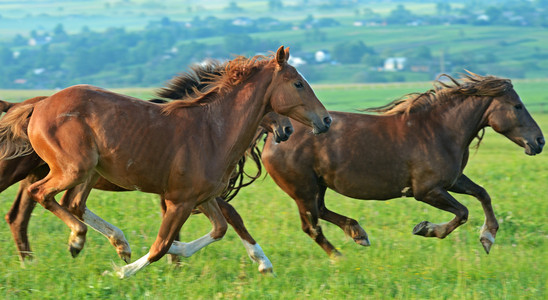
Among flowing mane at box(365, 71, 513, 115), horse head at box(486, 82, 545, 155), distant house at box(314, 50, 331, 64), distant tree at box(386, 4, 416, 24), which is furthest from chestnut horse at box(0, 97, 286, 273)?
distant tree at box(386, 4, 416, 24)

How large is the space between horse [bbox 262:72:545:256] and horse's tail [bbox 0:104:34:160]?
2735 millimetres

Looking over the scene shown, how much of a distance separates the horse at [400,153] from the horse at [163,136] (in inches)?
70.9

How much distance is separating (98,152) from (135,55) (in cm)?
11790

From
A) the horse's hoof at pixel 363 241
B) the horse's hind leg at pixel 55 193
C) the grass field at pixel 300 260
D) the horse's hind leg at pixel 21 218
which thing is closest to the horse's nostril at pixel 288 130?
the grass field at pixel 300 260

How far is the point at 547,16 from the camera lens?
155500 millimetres

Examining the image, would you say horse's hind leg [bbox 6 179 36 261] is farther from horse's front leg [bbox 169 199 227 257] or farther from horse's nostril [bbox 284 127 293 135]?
horse's nostril [bbox 284 127 293 135]

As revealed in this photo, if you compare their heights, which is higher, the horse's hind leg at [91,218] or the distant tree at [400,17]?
the horse's hind leg at [91,218]

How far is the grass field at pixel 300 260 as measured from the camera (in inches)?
247

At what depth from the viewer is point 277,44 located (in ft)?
397

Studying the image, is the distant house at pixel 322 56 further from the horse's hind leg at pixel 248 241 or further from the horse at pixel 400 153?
the horse's hind leg at pixel 248 241

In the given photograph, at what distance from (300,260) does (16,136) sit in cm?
303

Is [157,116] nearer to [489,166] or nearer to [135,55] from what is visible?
[489,166]

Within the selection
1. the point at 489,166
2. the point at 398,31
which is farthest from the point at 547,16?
the point at 489,166

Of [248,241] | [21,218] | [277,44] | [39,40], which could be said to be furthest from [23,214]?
[39,40]
